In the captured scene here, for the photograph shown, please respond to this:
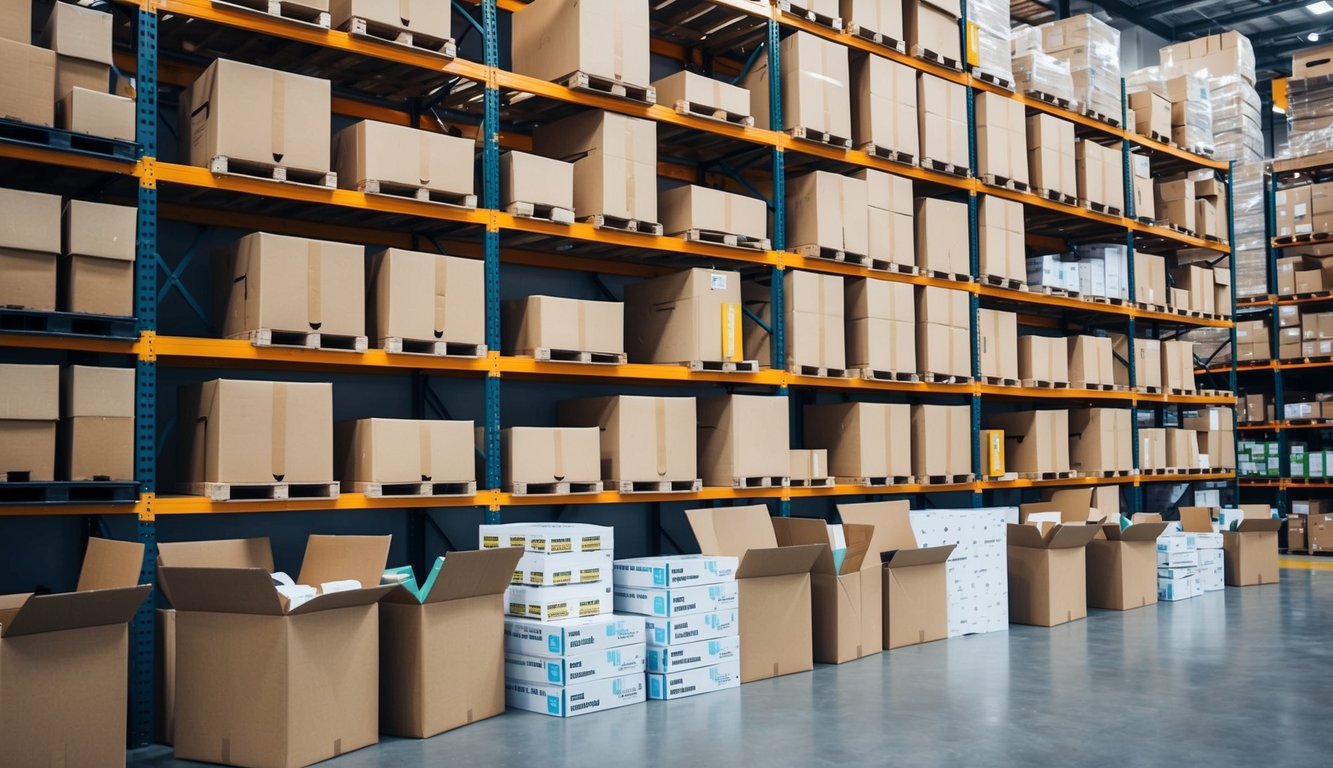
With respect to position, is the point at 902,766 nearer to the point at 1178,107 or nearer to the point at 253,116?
the point at 253,116

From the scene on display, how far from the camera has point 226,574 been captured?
4492 mm

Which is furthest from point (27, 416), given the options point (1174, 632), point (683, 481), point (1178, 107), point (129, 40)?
point (1178, 107)

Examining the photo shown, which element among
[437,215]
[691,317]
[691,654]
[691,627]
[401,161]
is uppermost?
[401,161]

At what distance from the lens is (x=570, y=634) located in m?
5.46

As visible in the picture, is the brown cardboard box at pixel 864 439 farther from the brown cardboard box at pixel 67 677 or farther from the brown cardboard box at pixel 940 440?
the brown cardboard box at pixel 67 677

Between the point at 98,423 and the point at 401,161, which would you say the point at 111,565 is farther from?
the point at 401,161

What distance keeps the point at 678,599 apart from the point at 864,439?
292 cm

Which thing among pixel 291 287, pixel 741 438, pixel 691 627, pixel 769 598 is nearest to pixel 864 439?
pixel 741 438

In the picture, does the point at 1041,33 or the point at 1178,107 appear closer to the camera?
the point at 1041,33

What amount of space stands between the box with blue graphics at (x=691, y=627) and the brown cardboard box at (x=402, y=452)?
1.33m

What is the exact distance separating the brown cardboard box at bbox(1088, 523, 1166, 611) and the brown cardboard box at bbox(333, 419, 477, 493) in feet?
18.1

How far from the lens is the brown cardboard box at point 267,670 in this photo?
448 centimetres

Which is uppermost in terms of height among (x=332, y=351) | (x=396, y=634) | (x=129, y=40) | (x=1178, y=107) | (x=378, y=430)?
(x=1178, y=107)

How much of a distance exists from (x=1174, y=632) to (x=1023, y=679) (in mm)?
2249
